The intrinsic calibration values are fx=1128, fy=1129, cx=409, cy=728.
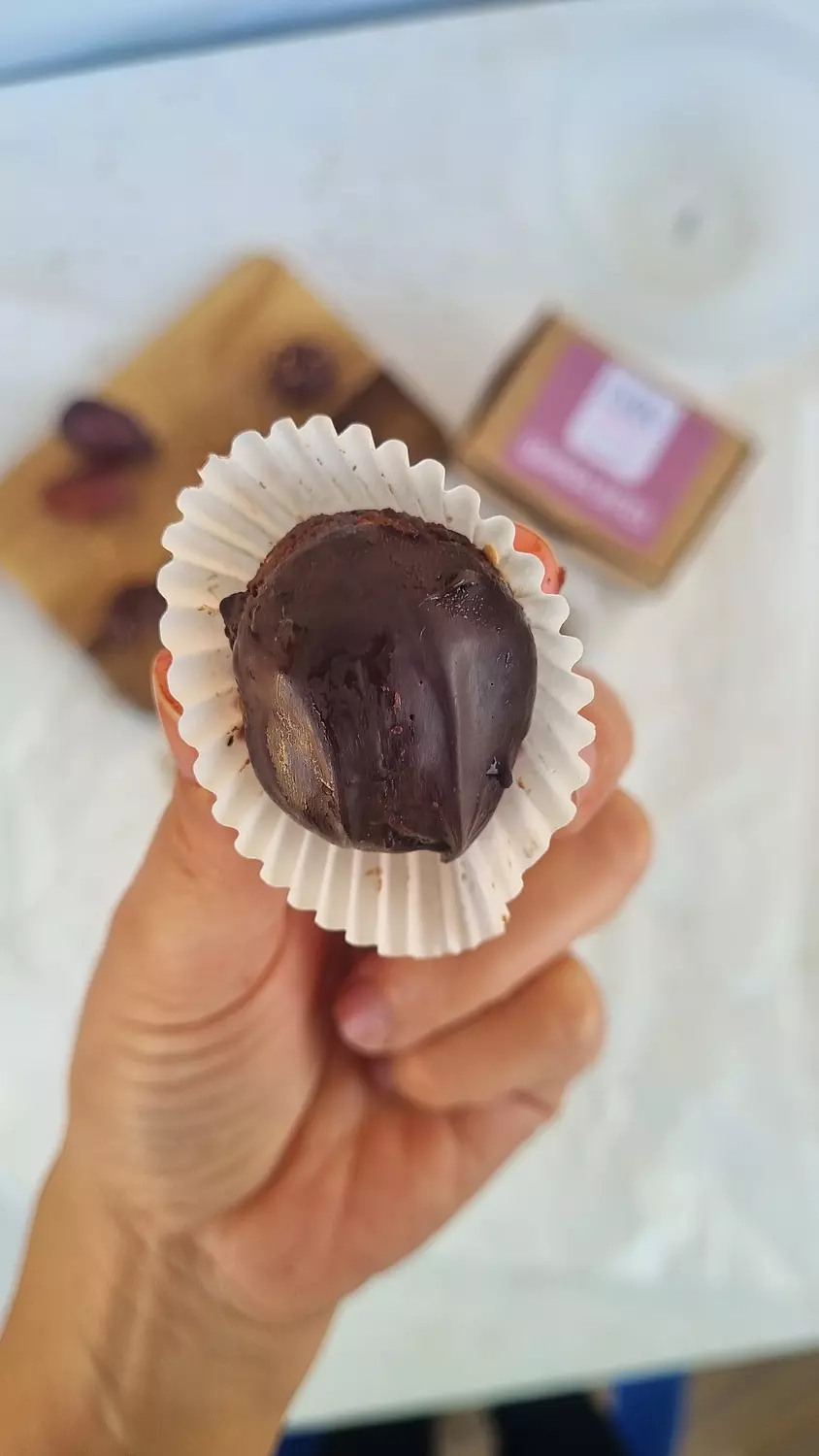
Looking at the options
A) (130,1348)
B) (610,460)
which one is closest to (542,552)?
(610,460)

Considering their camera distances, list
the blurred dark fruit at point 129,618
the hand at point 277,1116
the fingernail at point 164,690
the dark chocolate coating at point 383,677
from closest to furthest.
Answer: the dark chocolate coating at point 383,677 < the fingernail at point 164,690 < the hand at point 277,1116 < the blurred dark fruit at point 129,618

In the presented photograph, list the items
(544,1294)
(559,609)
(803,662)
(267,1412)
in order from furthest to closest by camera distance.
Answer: (803,662), (544,1294), (267,1412), (559,609)

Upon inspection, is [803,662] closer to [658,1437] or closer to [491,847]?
[491,847]

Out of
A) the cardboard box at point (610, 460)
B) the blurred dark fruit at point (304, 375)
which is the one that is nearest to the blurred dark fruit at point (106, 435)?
the blurred dark fruit at point (304, 375)

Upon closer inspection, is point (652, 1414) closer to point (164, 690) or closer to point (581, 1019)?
point (581, 1019)

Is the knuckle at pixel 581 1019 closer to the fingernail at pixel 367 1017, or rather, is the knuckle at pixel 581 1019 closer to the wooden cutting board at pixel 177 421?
the fingernail at pixel 367 1017

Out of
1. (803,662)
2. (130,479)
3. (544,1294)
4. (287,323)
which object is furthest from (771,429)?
(544,1294)

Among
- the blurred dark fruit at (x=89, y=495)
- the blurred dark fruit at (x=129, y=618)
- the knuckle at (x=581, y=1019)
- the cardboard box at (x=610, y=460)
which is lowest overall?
the knuckle at (x=581, y=1019)
